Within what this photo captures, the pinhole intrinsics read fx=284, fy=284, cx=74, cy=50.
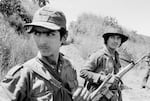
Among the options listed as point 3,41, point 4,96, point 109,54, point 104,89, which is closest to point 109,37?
point 109,54

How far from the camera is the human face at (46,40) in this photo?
2127 mm

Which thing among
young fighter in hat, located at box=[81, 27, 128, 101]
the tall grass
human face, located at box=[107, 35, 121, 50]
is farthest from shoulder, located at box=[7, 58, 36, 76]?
the tall grass

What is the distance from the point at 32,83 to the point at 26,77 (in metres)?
0.07

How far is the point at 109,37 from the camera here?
15.2 ft

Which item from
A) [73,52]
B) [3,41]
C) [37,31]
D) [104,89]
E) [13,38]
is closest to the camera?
[37,31]

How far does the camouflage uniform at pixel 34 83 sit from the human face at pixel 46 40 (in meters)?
0.07

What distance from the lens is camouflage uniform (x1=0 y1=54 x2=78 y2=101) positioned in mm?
1912

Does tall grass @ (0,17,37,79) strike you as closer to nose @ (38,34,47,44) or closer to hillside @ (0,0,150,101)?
hillside @ (0,0,150,101)

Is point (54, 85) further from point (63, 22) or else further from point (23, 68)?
point (63, 22)

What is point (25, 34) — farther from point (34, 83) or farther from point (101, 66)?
point (34, 83)

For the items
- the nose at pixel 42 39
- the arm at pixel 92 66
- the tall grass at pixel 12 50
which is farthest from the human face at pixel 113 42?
the tall grass at pixel 12 50

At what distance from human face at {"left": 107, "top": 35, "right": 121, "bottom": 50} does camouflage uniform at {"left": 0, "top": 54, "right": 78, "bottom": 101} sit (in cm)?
236

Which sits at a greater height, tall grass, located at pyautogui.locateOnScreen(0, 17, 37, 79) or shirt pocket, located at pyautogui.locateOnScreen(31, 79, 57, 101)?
shirt pocket, located at pyautogui.locateOnScreen(31, 79, 57, 101)

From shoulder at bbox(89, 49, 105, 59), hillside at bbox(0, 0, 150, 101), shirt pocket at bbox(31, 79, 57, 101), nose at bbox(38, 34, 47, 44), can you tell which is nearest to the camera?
shirt pocket at bbox(31, 79, 57, 101)
